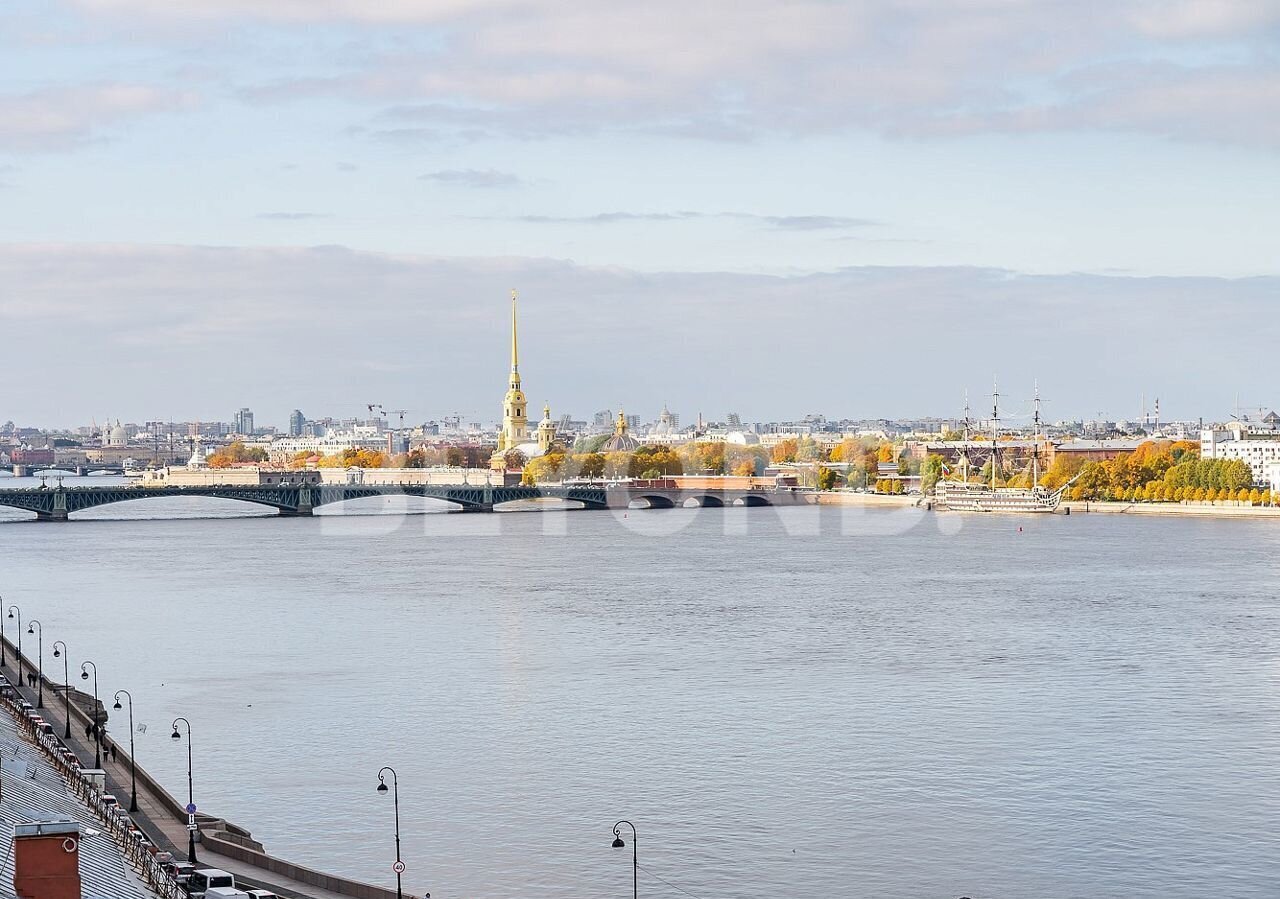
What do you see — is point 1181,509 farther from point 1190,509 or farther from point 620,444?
point 620,444

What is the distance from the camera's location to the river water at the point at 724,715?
15344mm

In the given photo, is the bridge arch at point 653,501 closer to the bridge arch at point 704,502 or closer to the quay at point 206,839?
the bridge arch at point 704,502

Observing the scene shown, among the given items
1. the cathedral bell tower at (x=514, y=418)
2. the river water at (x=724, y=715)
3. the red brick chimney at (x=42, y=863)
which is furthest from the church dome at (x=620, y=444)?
the red brick chimney at (x=42, y=863)

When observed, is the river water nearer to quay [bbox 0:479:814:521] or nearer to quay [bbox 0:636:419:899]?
quay [bbox 0:636:419:899]

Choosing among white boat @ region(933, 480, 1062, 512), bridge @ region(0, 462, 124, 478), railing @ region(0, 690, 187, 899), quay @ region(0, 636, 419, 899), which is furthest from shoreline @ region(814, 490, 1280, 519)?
bridge @ region(0, 462, 124, 478)

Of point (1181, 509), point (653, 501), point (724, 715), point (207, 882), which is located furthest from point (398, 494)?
point (207, 882)

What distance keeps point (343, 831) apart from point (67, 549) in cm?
3638

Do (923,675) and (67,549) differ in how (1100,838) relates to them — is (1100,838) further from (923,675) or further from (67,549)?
(67,549)

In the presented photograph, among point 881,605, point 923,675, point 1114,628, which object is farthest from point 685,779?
point 881,605

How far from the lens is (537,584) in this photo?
39156 millimetres

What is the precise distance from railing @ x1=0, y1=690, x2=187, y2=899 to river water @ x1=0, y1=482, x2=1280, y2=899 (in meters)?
1.40

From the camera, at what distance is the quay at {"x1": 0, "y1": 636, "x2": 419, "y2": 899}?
13.7m

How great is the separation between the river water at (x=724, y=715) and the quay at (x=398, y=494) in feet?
60.2

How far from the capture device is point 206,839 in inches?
592
